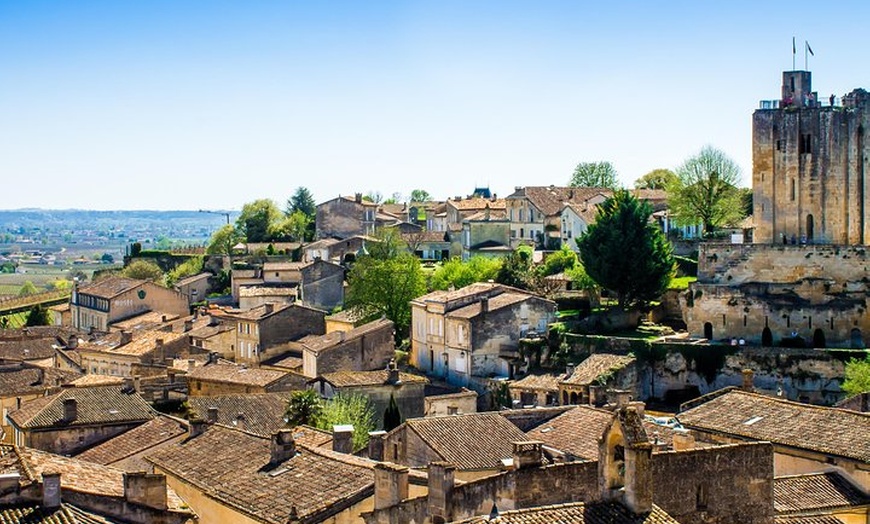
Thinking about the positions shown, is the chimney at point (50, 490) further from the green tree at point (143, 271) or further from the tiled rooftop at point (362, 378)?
the green tree at point (143, 271)

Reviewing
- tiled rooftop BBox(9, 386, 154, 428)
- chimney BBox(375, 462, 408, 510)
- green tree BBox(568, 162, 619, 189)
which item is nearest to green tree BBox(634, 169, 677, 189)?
green tree BBox(568, 162, 619, 189)


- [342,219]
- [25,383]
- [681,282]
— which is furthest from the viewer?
[342,219]

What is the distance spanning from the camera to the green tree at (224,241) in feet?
423

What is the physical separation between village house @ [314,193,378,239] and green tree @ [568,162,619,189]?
24.9 meters

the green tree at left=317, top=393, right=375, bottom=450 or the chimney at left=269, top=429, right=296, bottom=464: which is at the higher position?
the chimney at left=269, top=429, right=296, bottom=464

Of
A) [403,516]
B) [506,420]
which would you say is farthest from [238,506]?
[506,420]

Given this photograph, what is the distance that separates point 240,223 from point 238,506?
10586 centimetres

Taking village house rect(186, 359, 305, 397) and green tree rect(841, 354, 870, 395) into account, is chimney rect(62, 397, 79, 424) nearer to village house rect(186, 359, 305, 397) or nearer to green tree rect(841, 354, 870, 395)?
village house rect(186, 359, 305, 397)

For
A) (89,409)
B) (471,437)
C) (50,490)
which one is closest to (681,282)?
(471,437)

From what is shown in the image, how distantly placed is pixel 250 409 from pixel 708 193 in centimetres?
4661

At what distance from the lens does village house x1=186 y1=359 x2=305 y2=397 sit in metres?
66.2

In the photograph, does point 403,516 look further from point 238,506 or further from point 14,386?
point 14,386

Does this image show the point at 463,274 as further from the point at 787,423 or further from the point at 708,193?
the point at 787,423

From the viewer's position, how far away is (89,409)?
1961 inches
